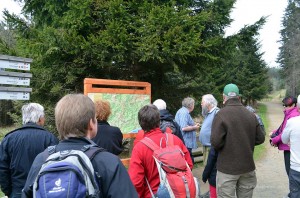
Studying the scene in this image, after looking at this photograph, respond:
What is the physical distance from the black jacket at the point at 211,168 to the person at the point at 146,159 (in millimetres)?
1232

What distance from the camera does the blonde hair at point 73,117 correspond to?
6.12 ft

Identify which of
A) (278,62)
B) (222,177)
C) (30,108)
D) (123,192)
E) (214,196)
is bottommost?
(214,196)

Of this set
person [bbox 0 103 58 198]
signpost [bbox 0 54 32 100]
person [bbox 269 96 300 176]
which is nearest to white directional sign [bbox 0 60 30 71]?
signpost [bbox 0 54 32 100]

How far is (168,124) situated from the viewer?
466 cm

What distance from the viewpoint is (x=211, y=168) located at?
459 cm

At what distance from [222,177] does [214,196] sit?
3.18ft

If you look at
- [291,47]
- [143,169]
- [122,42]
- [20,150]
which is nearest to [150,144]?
[143,169]

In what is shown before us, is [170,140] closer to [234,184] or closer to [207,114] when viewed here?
[234,184]

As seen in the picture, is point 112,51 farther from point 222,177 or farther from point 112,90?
point 222,177

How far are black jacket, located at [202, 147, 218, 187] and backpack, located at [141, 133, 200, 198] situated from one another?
133cm

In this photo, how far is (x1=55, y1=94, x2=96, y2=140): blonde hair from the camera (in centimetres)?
187

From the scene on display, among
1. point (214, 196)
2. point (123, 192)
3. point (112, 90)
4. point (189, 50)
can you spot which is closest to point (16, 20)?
point (112, 90)

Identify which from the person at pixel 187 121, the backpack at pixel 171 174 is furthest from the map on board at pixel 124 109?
the backpack at pixel 171 174

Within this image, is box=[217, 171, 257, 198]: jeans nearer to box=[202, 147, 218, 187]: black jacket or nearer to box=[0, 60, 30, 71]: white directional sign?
box=[202, 147, 218, 187]: black jacket
